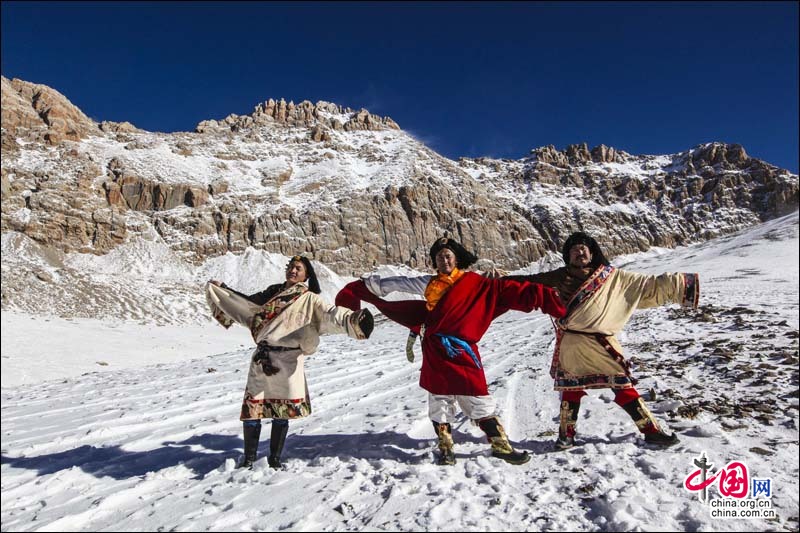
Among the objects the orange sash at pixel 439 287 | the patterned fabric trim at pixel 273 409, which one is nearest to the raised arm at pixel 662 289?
the orange sash at pixel 439 287

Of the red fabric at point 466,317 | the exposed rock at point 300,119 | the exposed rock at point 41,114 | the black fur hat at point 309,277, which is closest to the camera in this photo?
the red fabric at point 466,317

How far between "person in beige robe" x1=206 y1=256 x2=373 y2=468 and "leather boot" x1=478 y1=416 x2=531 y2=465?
1350mm

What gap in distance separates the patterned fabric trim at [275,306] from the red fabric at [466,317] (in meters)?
1.17

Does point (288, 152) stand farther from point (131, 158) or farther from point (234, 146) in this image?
point (131, 158)

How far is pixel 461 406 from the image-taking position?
3664 mm

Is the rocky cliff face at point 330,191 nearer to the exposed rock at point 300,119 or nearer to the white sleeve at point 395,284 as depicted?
the exposed rock at point 300,119

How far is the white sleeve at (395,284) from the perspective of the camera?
4.16 m

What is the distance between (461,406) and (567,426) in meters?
1.06

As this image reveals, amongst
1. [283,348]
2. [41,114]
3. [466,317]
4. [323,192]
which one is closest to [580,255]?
[466,317]

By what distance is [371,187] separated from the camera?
8500 centimetres

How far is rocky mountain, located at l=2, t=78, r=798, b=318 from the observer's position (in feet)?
181

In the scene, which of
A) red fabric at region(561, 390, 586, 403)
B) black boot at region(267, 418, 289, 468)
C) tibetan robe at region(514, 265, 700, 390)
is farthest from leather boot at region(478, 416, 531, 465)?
black boot at region(267, 418, 289, 468)

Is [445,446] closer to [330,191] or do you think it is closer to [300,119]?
[330,191]

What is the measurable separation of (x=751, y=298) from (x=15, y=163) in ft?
249
